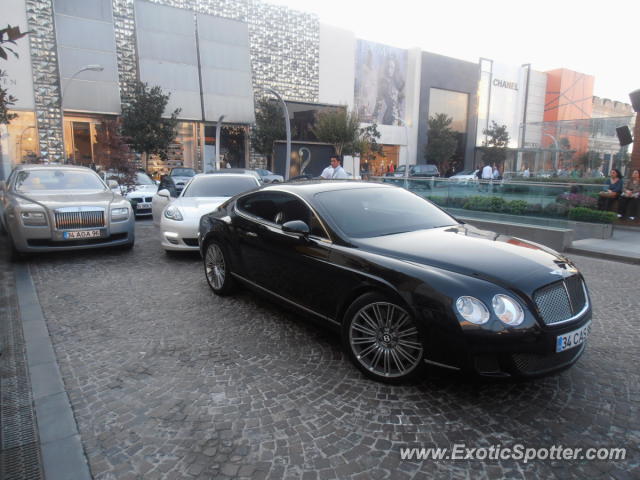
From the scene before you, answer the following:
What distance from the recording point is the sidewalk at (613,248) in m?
8.42

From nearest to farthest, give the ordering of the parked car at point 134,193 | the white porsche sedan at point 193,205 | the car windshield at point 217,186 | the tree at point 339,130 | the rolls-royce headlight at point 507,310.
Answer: the rolls-royce headlight at point 507,310 < the white porsche sedan at point 193,205 < the car windshield at point 217,186 < the parked car at point 134,193 < the tree at point 339,130

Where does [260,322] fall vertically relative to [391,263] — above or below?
below

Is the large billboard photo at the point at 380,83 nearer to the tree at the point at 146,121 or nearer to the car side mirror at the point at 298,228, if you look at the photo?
the tree at the point at 146,121

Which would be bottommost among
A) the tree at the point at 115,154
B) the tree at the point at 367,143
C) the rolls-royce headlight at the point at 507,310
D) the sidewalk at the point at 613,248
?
the sidewalk at the point at 613,248

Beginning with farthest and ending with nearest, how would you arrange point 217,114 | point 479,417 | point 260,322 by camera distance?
point 217,114 → point 260,322 → point 479,417

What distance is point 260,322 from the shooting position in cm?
466

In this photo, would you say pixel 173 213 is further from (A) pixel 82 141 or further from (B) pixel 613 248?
(A) pixel 82 141

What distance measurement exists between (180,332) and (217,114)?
29766 millimetres

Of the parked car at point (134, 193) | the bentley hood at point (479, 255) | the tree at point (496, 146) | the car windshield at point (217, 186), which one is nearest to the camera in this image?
the bentley hood at point (479, 255)

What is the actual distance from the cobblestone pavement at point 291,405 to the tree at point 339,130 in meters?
30.5

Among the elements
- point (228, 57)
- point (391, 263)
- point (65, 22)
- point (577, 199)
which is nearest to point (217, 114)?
point (228, 57)

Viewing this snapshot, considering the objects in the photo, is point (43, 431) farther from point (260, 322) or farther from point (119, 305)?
point (119, 305)

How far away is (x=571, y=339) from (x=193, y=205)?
21.2 feet

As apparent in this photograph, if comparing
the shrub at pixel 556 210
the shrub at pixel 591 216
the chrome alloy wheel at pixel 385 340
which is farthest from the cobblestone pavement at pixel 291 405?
the shrub at pixel 591 216
